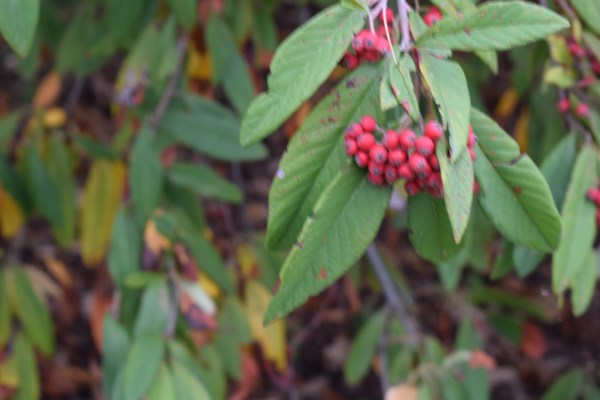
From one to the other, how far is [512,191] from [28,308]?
1.28 m

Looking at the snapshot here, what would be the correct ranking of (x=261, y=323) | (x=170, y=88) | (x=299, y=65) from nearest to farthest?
(x=299, y=65) → (x=170, y=88) → (x=261, y=323)

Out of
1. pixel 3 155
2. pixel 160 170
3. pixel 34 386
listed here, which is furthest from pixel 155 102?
pixel 34 386

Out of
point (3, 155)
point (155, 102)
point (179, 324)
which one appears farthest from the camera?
point (3, 155)

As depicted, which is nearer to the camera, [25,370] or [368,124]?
[368,124]

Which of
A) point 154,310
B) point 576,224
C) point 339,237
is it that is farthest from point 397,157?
point 154,310

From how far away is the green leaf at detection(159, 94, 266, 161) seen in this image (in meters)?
1.68

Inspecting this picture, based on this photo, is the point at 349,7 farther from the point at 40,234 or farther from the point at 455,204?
the point at 40,234

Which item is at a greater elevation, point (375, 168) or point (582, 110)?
point (375, 168)

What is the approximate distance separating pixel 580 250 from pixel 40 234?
253cm

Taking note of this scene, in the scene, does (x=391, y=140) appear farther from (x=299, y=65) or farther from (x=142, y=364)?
(x=142, y=364)

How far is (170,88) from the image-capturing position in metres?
1.75

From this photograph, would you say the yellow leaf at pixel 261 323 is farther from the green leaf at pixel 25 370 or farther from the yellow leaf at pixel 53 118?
the yellow leaf at pixel 53 118

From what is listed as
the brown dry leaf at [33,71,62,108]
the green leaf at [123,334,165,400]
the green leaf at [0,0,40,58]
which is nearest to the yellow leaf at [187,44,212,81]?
the brown dry leaf at [33,71,62,108]

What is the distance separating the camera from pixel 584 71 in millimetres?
1305
